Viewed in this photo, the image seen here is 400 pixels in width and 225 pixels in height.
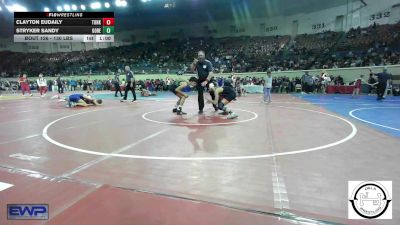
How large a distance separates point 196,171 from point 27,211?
1967 mm

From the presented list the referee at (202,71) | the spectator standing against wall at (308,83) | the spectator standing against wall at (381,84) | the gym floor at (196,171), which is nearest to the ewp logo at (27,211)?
the gym floor at (196,171)

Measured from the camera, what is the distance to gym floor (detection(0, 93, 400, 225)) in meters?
2.81

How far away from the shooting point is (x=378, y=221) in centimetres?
264

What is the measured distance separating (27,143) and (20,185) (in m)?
2.55

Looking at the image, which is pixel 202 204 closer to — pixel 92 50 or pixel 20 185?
pixel 20 185

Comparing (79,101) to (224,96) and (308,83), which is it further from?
(308,83)

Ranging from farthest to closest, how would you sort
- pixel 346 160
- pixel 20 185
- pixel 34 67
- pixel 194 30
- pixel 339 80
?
pixel 34 67
pixel 194 30
pixel 339 80
pixel 346 160
pixel 20 185

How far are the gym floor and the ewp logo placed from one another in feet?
0.23

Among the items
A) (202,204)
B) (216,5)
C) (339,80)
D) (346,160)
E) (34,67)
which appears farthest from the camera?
(34,67)

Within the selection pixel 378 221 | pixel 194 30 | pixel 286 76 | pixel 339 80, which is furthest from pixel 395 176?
pixel 194 30

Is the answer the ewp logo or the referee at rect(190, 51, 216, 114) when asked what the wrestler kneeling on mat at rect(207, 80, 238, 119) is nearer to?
the referee at rect(190, 51, 216, 114)

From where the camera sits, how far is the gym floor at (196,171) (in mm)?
2807
